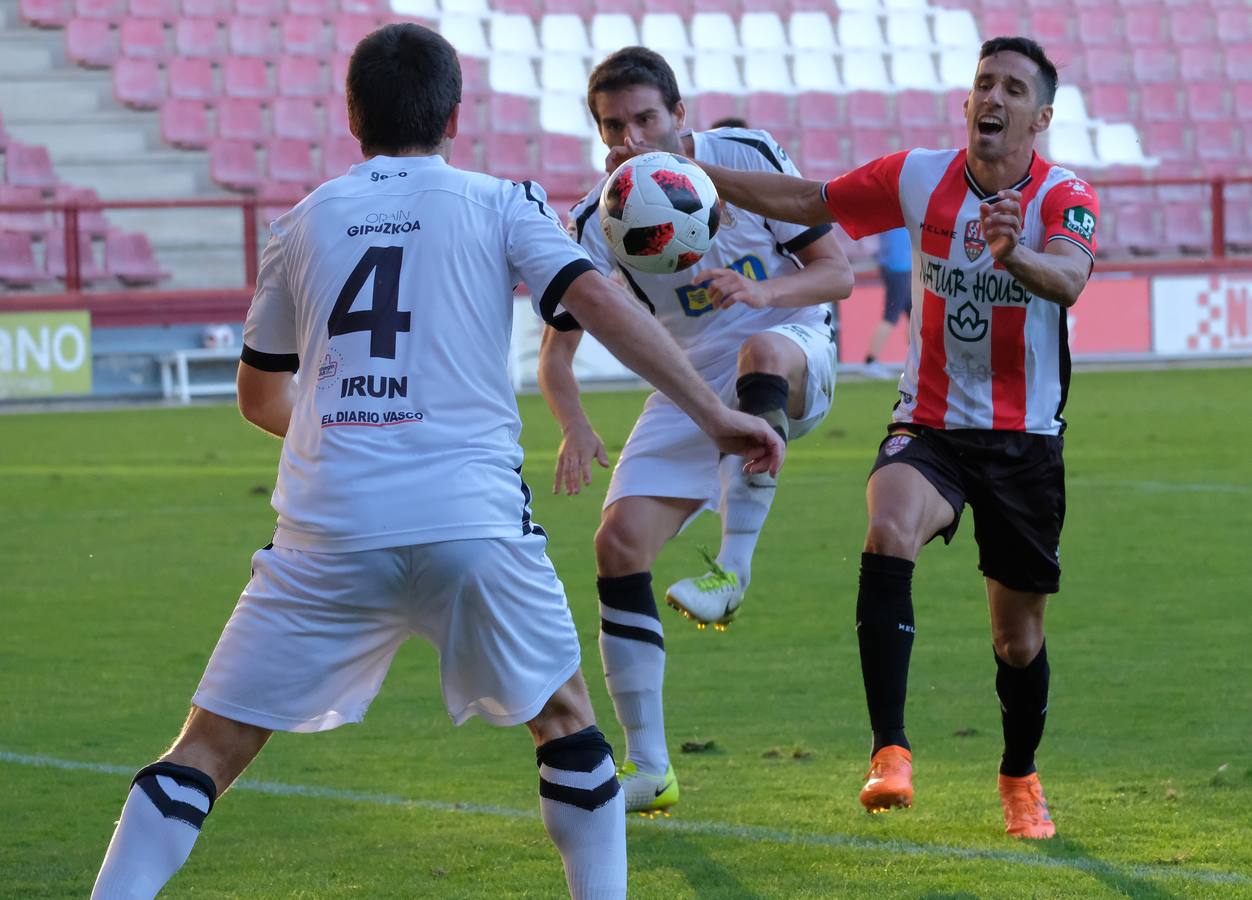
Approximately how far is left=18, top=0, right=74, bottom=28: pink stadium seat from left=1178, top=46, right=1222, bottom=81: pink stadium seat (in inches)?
604

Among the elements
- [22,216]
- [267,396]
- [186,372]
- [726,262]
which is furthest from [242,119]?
[267,396]

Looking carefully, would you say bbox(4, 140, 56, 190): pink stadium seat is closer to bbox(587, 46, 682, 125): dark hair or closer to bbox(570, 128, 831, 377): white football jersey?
bbox(570, 128, 831, 377): white football jersey

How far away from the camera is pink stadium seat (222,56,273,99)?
22688 mm

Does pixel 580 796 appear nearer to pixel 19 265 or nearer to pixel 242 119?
pixel 19 265

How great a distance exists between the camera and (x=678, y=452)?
5195 millimetres

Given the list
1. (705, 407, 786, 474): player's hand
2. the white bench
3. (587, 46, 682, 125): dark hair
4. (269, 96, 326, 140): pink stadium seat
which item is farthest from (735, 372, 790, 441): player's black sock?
(269, 96, 326, 140): pink stadium seat

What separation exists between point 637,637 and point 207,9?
66.1ft

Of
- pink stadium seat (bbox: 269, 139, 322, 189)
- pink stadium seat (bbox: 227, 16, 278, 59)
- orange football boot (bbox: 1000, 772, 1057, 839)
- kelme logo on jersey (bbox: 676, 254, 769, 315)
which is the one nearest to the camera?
orange football boot (bbox: 1000, 772, 1057, 839)

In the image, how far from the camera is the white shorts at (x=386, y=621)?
3.16 m

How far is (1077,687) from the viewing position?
600cm

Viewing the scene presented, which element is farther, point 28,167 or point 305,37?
point 305,37

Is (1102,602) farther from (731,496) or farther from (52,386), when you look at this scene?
(52,386)

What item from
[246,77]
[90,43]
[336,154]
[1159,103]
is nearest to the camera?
[336,154]

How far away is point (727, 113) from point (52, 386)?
9.94m
